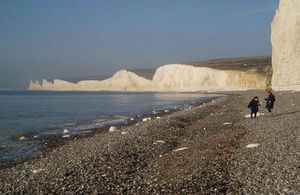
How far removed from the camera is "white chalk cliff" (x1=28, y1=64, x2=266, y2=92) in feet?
246

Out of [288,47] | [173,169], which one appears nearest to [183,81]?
[288,47]

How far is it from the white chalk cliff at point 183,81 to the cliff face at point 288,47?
107 ft

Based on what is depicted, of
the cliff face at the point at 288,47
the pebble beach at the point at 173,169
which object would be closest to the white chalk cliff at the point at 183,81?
the cliff face at the point at 288,47

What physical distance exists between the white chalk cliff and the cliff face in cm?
3264

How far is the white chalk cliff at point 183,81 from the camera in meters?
75.1

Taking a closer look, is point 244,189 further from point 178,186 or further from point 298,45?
point 298,45

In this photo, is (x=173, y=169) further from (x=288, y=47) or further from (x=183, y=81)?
(x=183, y=81)

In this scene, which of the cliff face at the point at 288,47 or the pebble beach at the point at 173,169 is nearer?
the pebble beach at the point at 173,169

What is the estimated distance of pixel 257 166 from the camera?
591cm

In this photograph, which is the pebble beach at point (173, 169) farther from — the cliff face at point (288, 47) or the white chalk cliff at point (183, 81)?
the white chalk cliff at point (183, 81)

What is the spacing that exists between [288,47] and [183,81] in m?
60.7

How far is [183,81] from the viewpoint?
95312mm

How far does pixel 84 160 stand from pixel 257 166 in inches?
180

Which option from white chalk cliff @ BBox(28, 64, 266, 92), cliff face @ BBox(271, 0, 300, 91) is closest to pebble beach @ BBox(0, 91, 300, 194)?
cliff face @ BBox(271, 0, 300, 91)
